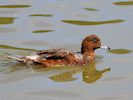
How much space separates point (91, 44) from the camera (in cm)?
1372

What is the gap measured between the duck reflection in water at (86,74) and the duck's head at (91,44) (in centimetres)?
54

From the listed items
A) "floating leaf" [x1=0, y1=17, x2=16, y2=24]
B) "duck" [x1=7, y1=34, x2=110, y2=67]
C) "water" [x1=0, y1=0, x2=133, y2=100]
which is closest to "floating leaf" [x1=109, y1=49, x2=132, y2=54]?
"water" [x1=0, y1=0, x2=133, y2=100]

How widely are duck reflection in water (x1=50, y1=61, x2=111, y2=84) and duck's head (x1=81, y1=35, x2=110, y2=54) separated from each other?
0.54m

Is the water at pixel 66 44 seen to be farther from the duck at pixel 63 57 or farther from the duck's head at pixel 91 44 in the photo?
the duck's head at pixel 91 44

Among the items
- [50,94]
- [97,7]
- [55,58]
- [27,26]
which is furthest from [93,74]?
[97,7]

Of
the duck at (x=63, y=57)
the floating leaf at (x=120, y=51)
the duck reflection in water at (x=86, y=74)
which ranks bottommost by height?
the duck reflection in water at (x=86, y=74)

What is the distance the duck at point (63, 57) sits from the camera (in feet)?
42.1

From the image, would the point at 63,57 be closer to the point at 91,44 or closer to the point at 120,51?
the point at 91,44

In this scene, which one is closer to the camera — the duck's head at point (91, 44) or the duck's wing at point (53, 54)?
the duck's wing at point (53, 54)

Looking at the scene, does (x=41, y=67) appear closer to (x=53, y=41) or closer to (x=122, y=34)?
(x=53, y=41)

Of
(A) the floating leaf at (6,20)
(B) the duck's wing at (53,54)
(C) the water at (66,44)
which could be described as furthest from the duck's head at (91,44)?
(A) the floating leaf at (6,20)

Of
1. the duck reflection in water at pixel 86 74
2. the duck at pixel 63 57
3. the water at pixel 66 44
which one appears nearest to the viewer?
the water at pixel 66 44

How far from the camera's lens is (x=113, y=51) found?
1406 centimetres

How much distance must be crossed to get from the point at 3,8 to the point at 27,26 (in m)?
1.82
